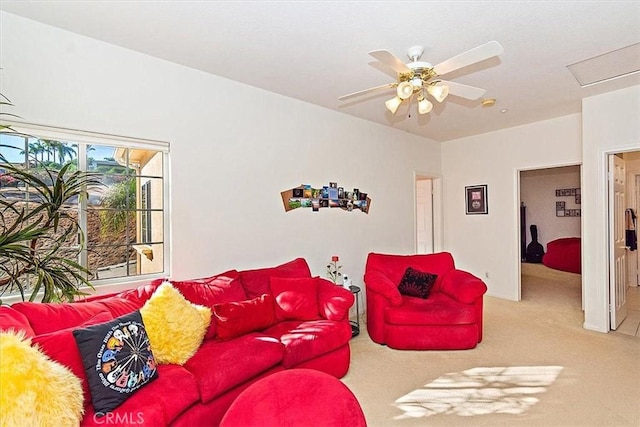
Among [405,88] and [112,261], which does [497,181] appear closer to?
[405,88]

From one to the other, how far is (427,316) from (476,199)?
2973 millimetres

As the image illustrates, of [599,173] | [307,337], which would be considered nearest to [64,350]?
[307,337]

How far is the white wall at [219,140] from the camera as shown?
229 cm

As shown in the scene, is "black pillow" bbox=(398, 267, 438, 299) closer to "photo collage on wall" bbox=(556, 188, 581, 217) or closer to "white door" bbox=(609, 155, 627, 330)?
"white door" bbox=(609, 155, 627, 330)

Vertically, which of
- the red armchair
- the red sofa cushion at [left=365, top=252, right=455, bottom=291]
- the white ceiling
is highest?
the white ceiling

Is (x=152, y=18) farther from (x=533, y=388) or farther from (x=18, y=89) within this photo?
(x=533, y=388)

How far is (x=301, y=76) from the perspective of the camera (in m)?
3.09

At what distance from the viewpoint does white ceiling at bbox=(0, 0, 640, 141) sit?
6.77ft

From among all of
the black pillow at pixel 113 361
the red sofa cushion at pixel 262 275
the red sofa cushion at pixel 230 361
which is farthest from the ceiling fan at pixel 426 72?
the black pillow at pixel 113 361

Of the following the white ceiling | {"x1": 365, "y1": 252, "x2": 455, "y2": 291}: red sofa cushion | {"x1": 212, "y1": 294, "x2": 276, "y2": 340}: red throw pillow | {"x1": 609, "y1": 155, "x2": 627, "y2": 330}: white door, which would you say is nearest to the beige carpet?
{"x1": 609, "y1": 155, "x2": 627, "y2": 330}: white door

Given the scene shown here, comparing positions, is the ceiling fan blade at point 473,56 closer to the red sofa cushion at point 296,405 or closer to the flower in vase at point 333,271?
the red sofa cushion at point 296,405

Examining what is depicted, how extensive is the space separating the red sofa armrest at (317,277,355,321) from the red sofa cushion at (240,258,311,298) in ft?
1.09

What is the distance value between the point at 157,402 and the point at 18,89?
218 centimetres

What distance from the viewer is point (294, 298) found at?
2916 mm
